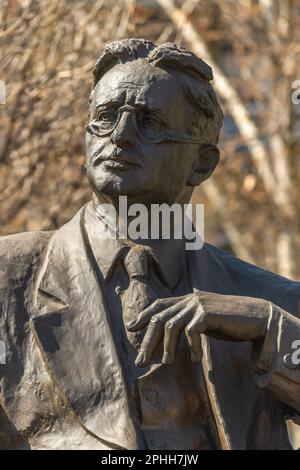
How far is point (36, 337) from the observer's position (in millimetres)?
7059

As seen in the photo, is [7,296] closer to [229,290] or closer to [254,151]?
[229,290]

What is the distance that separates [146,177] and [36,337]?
27.5 inches

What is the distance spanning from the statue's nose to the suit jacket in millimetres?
405

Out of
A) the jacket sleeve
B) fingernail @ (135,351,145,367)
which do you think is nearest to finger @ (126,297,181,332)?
fingernail @ (135,351,145,367)

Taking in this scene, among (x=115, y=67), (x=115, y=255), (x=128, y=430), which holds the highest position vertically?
(x=115, y=67)

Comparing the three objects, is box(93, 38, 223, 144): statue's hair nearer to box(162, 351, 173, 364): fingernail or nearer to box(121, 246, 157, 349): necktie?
box(121, 246, 157, 349): necktie

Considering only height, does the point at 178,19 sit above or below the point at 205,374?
above

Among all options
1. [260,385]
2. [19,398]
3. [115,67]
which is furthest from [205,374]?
[115,67]

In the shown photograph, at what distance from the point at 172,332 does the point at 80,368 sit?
373mm

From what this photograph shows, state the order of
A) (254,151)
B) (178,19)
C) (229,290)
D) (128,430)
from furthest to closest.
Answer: (254,151) → (178,19) → (229,290) → (128,430)

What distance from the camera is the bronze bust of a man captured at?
6977 millimetres

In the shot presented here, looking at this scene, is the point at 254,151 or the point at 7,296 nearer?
the point at 7,296

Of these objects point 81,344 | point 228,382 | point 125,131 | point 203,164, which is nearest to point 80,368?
point 81,344

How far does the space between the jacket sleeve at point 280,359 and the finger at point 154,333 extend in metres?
0.36
